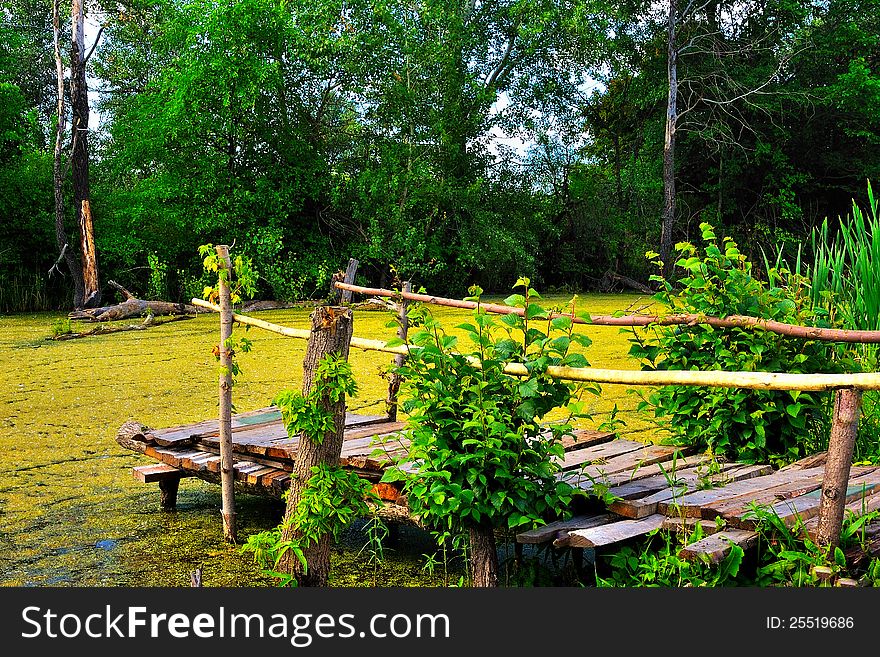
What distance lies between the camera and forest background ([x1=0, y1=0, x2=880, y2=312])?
1462 cm

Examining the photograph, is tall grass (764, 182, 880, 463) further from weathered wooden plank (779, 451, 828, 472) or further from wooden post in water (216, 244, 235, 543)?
wooden post in water (216, 244, 235, 543)

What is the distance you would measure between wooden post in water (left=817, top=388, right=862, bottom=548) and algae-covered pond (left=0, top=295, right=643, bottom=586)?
4.43 feet

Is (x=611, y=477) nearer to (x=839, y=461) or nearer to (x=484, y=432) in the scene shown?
(x=484, y=432)

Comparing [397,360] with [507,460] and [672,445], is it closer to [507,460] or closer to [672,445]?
[672,445]

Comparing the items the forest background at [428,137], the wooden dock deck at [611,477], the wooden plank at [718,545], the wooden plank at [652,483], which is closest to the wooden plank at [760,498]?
the wooden dock deck at [611,477]

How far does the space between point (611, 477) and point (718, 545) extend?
79 centimetres

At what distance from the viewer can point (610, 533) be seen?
107 inches

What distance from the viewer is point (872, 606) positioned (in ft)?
7.55

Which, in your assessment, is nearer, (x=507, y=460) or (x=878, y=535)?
(x=878, y=535)

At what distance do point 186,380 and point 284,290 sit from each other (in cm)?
700

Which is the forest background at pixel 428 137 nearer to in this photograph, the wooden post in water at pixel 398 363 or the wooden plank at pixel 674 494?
the wooden post in water at pixel 398 363

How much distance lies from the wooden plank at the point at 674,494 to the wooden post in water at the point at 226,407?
160 cm

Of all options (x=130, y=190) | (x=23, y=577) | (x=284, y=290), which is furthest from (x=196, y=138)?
(x=23, y=577)

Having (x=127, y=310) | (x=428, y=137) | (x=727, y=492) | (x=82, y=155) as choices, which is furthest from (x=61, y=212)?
(x=727, y=492)
